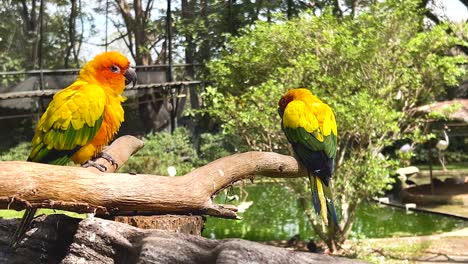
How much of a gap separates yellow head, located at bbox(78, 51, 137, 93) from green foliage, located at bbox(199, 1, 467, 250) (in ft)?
15.8

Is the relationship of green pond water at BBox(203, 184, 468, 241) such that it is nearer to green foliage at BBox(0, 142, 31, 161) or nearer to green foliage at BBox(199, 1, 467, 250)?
green foliage at BBox(199, 1, 467, 250)

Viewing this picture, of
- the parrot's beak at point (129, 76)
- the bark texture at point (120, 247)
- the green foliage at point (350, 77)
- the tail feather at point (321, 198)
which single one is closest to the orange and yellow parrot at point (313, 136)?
the tail feather at point (321, 198)

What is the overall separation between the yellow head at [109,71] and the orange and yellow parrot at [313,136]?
114 centimetres

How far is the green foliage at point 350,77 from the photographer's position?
780cm

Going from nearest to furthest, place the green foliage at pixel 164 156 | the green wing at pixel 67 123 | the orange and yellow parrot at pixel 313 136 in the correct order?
1. the green wing at pixel 67 123
2. the orange and yellow parrot at pixel 313 136
3. the green foliage at pixel 164 156

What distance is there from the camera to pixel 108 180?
2.13 metres

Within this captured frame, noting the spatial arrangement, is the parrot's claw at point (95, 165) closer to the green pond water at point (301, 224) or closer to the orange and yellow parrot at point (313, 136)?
the orange and yellow parrot at point (313, 136)

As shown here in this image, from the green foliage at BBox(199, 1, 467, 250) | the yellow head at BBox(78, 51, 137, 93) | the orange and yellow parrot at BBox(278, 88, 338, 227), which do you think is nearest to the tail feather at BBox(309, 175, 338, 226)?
the orange and yellow parrot at BBox(278, 88, 338, 227)

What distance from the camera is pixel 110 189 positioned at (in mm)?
2129

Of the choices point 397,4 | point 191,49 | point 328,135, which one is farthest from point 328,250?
point 191,49

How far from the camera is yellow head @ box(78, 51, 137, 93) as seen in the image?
286 centimetres

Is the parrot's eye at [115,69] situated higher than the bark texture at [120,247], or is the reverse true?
the parrot's eye at [115,69]

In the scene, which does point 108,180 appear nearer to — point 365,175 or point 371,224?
point 365,175

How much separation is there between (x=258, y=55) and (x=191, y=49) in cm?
929
